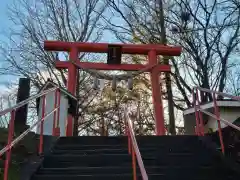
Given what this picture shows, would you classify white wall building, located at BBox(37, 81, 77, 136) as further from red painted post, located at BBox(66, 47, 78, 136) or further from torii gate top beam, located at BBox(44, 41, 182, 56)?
torii gate top beam, located at BBox(44, 41, 182, 56)

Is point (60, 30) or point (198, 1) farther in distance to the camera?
point (60, 30)

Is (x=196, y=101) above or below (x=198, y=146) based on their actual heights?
above

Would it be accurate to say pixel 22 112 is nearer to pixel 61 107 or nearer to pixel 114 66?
pixel 61 107

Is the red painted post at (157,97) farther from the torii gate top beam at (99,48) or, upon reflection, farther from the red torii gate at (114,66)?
the torii gate top beam at (99,48)

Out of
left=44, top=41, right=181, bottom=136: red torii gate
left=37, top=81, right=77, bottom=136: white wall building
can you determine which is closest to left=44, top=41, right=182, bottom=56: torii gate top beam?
left=44, top=41, right=181, bottom=136: red torii gate

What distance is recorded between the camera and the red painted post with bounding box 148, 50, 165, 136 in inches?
352

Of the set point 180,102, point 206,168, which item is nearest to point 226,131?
point 206,168

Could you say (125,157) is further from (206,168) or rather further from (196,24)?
(196,24)

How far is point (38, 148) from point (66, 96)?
11.7 ft

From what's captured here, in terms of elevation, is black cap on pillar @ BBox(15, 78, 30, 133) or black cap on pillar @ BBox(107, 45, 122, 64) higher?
black cap on pillar @ BBox(107, 45, 122, 64)

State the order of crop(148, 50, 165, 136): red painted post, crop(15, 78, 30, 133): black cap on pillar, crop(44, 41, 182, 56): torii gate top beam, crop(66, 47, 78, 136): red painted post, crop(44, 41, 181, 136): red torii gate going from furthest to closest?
crop(44, 41, 182, 56): torii gate top beam → crop(44, 41, 181, 136): red torii gate → crop(66, 47, 78, 136): red painted post → crop(148, 50, 165, 136): red painted post → crop(15, 78, 30, 133): black cap on pillar

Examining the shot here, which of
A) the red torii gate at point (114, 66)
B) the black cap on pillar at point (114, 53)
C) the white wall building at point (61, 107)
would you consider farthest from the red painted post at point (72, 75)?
the black cap on pillar at point (114, 53)

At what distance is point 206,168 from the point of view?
14.1ft

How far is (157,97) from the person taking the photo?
9.42 meters
